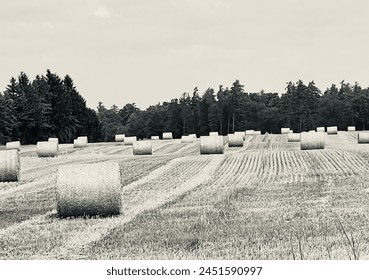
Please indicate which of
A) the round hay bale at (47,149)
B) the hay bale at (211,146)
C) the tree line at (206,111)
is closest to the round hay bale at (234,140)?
the hay bale at (211,146)

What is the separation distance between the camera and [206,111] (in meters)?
150

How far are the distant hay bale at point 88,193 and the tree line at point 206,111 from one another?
56.7m

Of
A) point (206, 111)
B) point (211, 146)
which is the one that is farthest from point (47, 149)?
point (206, 111)

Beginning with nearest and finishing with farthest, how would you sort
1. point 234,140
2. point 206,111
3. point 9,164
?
point 9,164 → point 234,140 → point 206,111

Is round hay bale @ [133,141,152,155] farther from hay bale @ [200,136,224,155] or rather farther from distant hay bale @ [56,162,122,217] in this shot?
distant hay bale @ [56,162,122,217]

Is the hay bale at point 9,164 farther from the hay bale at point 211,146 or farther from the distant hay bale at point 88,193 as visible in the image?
the hay bale at point 211,146

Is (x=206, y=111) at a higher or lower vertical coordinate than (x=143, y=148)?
higher

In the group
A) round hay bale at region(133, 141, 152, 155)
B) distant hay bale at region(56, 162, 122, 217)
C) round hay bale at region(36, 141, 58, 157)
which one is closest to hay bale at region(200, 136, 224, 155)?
round hay bale at region(133, 141, 152, 155)

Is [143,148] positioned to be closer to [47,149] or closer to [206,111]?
[47,149]

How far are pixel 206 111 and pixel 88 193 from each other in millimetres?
135882

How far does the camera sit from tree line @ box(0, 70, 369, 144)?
77500 millimetres

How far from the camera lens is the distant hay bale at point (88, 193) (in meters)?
14.3
